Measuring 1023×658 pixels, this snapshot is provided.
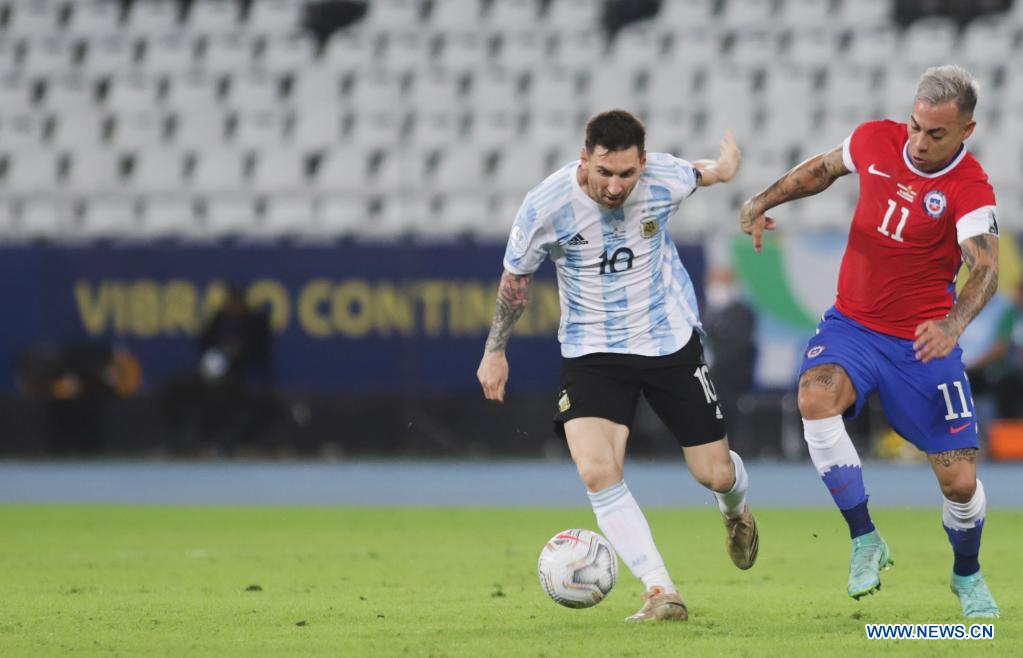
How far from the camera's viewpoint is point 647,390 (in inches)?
306

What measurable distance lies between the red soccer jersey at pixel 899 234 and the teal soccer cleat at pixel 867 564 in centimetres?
90

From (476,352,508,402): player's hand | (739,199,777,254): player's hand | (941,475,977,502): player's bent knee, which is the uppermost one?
(739,199,777,254): player's hand

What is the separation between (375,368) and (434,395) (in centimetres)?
74

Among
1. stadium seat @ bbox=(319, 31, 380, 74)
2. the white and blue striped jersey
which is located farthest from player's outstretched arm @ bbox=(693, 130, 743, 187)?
stadium seat @ bbox=(319, 31, 380, 74)

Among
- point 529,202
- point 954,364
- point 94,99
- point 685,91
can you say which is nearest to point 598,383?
point 529,202

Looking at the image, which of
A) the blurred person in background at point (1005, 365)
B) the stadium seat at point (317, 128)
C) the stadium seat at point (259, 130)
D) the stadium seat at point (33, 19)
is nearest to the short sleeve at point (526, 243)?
the blurred person in background at point (1005, 365)

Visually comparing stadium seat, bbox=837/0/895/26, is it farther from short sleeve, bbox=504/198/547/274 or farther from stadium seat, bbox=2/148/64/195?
short sleeve, bbox=504/198/547/274

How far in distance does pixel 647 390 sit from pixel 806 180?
3.91 feet

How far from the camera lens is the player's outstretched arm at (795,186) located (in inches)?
301

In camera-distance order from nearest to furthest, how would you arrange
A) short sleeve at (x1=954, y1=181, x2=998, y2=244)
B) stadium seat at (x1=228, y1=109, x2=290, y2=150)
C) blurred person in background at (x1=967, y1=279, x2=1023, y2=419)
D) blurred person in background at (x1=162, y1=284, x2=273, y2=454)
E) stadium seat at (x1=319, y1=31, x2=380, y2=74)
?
short sleeve at (x1=954, y1=181, x2=998, y2=244) < blurred person in background at (x1=967, y1=279, x2=1023, y2=419) < blurred person in background at (x1=162, y1=284, x2=273, y2=454) < stadium seat at (x1=228, y1=109, x2=290, y2=150) < stadium seat at (x1=319, y1=31, x2=380, y2=74)

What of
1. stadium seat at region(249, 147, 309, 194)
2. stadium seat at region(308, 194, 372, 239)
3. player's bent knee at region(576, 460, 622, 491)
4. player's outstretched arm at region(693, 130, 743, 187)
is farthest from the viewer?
stadium seat at region(249, 147, 309, 194)

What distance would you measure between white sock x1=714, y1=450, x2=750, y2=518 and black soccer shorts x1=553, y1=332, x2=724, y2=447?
28 cm

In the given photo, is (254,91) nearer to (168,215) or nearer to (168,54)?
(168,54)

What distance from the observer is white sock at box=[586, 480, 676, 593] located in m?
7.21
